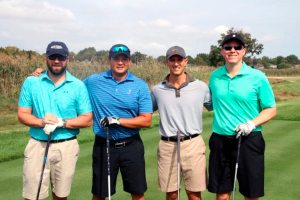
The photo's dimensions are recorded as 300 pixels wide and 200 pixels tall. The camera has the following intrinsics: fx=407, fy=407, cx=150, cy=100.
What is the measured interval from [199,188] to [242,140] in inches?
27.9

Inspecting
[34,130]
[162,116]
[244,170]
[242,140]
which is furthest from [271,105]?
[34,130]

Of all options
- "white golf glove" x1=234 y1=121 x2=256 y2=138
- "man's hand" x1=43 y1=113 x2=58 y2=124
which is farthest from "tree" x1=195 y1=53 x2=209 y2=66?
"man's hand" x1=43 y1=113 x2=58 y2=124

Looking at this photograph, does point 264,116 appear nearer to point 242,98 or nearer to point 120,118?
point 242,98

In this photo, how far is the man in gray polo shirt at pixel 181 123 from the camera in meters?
4.23

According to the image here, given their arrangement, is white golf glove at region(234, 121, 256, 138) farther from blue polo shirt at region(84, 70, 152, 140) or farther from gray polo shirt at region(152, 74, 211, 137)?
blue polo shirt at region(84, 70, 152, 140)

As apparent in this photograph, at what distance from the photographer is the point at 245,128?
391 centimetres

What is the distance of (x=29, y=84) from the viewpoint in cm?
398

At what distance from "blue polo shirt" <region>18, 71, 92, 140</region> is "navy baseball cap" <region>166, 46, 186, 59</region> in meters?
0.96

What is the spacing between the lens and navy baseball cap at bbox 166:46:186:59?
13.9 ft

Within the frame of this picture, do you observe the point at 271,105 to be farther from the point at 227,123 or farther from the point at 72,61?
the point at 72,61

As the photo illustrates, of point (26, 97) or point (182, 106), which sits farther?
point (182, 106)

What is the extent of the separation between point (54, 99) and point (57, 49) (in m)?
0.49

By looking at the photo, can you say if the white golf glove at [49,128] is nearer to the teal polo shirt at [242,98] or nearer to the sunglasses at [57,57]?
the sunglasses at [57,57]

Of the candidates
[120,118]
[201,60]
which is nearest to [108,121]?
[120,118]
